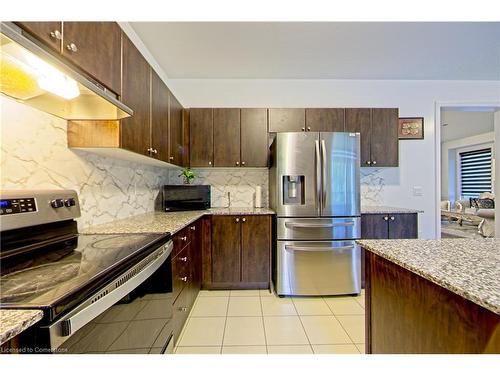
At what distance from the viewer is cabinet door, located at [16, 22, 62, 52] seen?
2.89 feet

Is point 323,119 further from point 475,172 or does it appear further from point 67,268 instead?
point 475,172

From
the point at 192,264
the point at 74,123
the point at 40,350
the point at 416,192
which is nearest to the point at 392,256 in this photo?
the point at 40,350

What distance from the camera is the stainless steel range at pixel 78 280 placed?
691 millimetres

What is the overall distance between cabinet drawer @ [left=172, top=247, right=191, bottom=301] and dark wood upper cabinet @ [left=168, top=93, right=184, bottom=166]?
0.97m

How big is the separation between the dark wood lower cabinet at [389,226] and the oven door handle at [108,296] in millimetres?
2256

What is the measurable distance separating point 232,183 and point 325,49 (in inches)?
73.1

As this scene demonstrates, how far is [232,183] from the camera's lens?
3.28m

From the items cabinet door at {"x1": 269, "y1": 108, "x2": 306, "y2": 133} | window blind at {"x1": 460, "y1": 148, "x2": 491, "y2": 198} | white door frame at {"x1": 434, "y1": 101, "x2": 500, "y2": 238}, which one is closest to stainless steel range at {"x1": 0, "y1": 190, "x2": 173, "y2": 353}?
cabinet door at {"x1": 269, "y1": 108, "x2": 306, "y2": 133}

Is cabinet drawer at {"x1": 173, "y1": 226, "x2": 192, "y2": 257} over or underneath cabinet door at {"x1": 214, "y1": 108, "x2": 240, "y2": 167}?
underneath

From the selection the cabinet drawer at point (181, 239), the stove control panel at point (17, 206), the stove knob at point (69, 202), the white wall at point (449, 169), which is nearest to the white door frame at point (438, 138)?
the cabinet drawer at point (181, 239)

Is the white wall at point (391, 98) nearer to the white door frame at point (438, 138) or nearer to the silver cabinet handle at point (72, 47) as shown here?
the white door frame at point (438, 138)

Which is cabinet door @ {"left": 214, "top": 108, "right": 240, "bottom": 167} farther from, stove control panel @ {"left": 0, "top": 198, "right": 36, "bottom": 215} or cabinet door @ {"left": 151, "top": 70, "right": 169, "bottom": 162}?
stove control panel @ {"left": 0, "top": 198, "right": 36, "bottom": 215}
